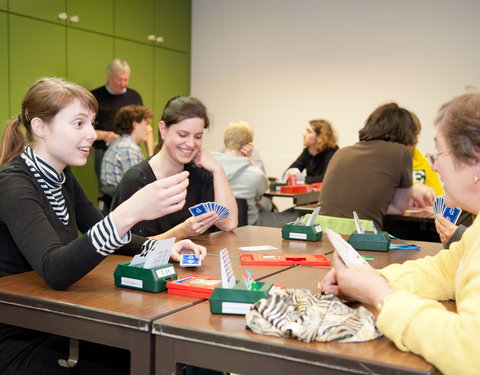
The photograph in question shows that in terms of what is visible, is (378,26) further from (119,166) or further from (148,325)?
(148,325)

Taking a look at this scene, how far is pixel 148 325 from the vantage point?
4.27ft

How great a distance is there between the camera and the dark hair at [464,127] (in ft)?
4.18

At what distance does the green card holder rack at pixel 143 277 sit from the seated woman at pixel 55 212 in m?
0.07

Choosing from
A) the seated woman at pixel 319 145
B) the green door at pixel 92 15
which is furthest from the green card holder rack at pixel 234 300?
the green door at pixel 92 15

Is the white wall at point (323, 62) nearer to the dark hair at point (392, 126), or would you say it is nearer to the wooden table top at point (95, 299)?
the dark hair at point (392, 126)

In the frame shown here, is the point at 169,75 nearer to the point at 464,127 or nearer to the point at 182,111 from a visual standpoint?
the point at 182,111

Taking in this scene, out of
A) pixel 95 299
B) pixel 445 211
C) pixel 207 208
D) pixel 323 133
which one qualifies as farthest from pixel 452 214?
pixel 323 133

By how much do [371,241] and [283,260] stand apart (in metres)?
0.47

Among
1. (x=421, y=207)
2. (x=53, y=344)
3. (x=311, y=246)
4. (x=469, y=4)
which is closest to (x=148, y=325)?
(x=53, y=344)

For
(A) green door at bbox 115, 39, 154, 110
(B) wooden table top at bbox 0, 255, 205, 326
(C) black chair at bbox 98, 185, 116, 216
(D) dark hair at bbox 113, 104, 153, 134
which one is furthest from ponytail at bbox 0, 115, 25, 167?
(A) green door at bbox 115, 39, 154, 110

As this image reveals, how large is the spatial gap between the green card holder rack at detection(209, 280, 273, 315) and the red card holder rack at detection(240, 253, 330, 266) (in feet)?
2.00

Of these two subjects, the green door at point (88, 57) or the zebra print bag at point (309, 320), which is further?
the green door at point (88, 57)

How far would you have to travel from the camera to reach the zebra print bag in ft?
3.87

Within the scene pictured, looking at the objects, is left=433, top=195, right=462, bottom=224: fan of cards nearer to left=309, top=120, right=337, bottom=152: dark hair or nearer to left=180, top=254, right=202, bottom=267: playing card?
left=180, top=254, right=202, bottom=267: playing card
